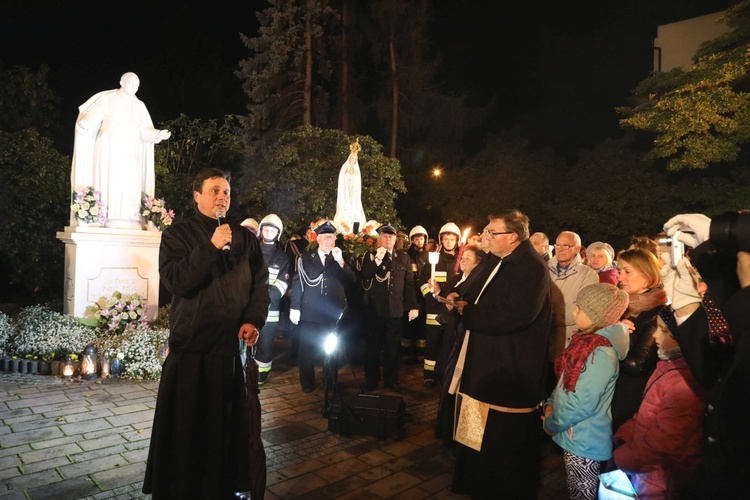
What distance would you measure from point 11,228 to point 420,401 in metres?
11.8

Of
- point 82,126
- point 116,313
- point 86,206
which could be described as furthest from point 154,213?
point 116,313

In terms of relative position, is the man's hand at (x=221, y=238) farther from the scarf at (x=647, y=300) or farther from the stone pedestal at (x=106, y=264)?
the stone pedestal at (x=106, y=264)

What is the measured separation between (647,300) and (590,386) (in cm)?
98

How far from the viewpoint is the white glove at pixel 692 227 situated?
193 cm

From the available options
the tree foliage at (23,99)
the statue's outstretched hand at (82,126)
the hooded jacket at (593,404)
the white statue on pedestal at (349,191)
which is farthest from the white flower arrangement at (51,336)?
the tree foliage at (23,99)

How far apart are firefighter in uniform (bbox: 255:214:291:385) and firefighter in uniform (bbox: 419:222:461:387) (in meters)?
2.06

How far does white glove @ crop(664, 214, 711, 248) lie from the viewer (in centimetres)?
193

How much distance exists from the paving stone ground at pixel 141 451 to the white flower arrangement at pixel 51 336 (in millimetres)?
647

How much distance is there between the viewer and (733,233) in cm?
168

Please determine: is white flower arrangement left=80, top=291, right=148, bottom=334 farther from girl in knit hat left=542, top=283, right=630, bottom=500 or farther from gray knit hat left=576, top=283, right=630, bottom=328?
gray knit hat left=576, top=283, right=630, bottom=328

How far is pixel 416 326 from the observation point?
352 inches

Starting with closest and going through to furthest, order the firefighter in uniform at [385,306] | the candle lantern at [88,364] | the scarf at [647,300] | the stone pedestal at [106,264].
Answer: the scarf at [647,300]
the candle lantern at [88,364]
the firefighter in uniform at [385,306]
the stone pedestal at [106,264]

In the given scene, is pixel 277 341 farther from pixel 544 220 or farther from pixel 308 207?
pixel 544 220

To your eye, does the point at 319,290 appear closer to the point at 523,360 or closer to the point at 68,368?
the point at 68,368
